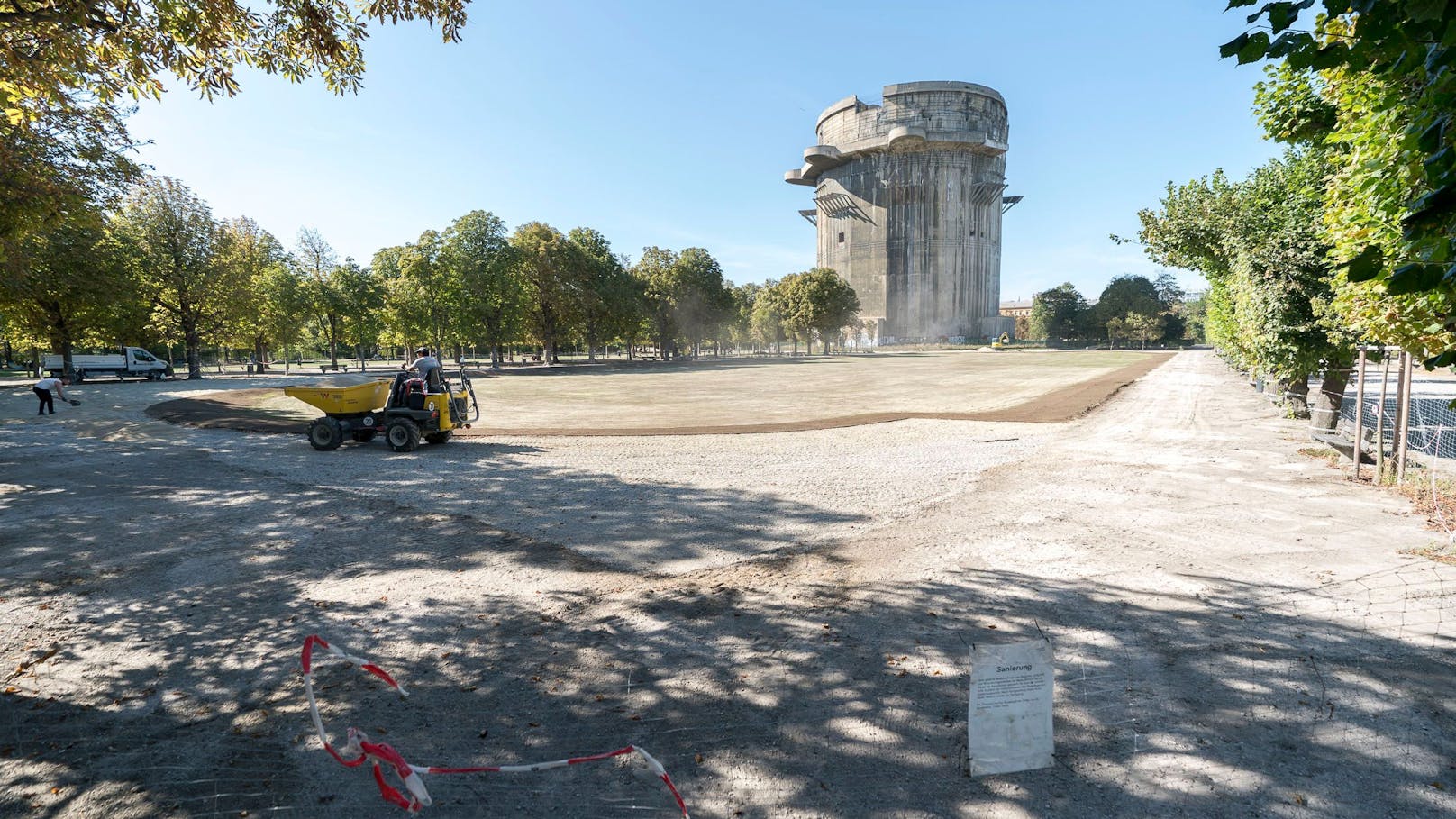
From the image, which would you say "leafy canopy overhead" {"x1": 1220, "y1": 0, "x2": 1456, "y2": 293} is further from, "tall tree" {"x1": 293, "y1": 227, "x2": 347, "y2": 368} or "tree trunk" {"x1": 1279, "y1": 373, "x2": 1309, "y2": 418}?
"tall tree" {"x1": 293, "y1": 227, "x2": 347, "y2": 368}

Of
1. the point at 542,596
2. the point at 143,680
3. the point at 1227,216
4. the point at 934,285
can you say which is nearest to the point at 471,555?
the point at 542,596

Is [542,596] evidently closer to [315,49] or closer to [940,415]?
[315,49]

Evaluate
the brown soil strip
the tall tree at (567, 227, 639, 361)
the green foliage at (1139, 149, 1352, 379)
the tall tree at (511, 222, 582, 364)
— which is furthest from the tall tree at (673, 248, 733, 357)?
the green foliage at (1139, 149, 1352, 379)

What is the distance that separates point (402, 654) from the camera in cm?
469

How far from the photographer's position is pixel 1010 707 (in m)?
3.24

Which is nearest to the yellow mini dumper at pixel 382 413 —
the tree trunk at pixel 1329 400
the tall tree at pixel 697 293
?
the tree trunk at pixel 1329 400

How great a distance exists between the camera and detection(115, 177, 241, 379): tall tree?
41.0 meters

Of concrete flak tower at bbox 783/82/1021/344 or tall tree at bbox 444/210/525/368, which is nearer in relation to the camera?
tall tree at bbox 444/210/525/368

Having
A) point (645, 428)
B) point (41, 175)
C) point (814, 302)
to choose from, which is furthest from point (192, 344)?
point (814, 302)

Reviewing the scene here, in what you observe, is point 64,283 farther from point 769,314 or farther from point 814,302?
point 769,314

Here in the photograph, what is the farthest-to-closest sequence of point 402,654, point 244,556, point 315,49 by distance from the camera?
point 315,49, point 244,556, point 402,654

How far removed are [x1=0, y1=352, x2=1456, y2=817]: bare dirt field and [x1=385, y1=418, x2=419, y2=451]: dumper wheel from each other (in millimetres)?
3035

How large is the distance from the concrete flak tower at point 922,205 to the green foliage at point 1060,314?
942 cm

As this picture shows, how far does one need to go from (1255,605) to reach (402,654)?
7.12 m
